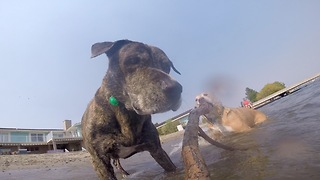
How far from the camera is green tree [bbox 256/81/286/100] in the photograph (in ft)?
136

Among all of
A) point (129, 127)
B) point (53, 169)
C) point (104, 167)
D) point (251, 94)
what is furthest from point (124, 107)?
point (251, 94)

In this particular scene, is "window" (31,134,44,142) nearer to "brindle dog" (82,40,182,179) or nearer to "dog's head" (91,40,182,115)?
"brindle dog" (82,40,182,179)

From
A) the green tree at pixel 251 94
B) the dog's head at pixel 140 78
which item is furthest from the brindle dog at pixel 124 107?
the green tree at pixel 251 94

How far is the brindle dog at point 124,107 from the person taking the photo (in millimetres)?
3613

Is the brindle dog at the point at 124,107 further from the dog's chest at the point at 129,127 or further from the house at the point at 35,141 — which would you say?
the house at the point at 35,141

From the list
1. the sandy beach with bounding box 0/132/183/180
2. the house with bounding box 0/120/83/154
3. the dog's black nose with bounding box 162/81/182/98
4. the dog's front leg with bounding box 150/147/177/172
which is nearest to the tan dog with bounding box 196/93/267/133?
the sandy beach with bounding box 0/132/183/180

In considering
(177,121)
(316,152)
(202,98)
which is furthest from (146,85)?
(177,121)

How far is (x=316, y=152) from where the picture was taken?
2.78 meters

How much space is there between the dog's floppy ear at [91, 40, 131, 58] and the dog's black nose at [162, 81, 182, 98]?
122 centimetres

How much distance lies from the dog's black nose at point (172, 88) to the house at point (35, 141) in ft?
143

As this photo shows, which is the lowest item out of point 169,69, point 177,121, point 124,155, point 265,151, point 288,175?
point 288,175

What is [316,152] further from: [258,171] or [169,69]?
[169,69]

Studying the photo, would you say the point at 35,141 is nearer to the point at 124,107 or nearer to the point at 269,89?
the point at 269,89

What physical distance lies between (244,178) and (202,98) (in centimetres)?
492
